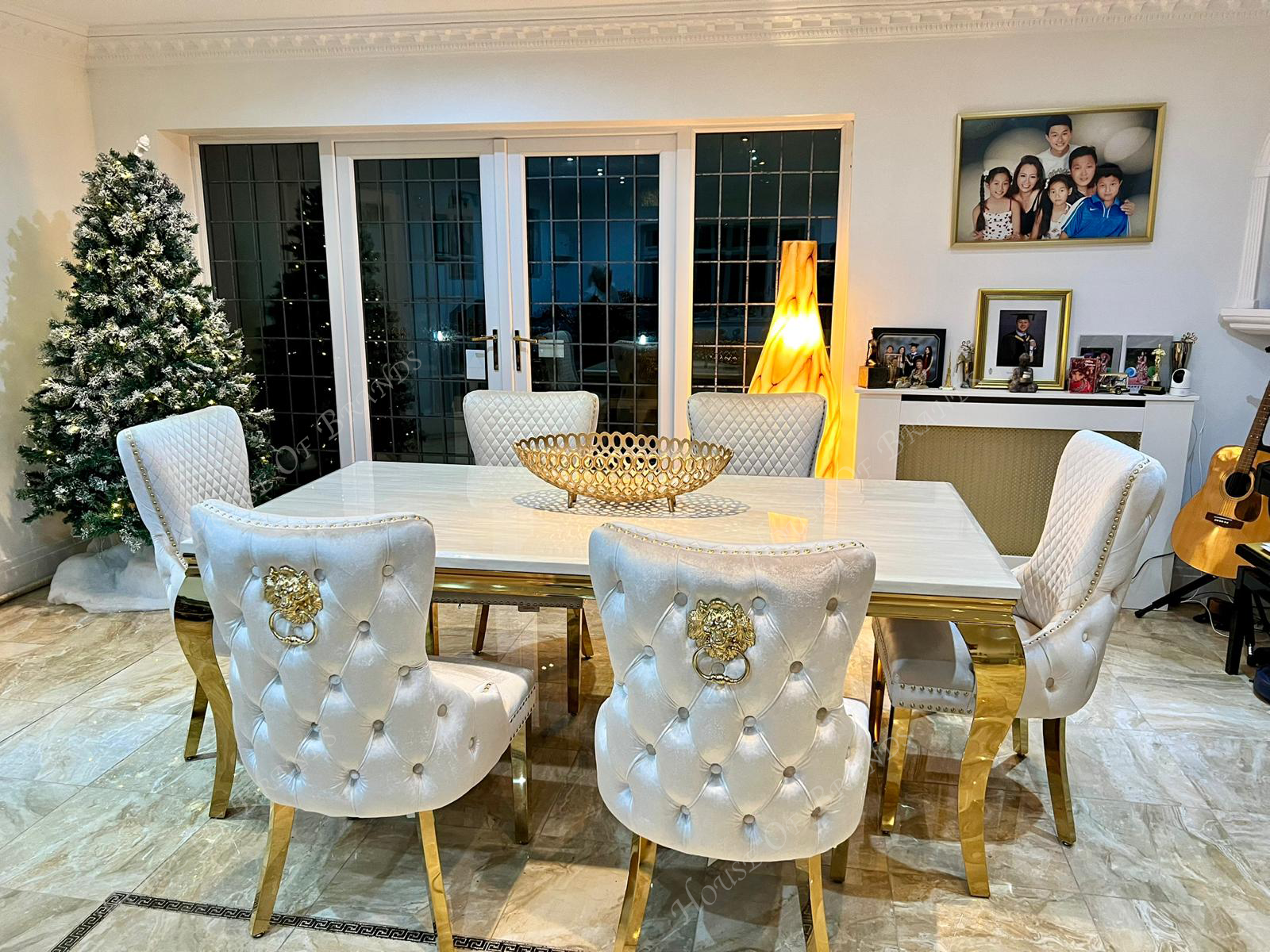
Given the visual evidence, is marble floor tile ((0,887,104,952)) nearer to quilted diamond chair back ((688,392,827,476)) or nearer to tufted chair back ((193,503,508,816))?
tufted chair back ((193,503,508,816))

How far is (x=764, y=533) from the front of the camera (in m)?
2.21

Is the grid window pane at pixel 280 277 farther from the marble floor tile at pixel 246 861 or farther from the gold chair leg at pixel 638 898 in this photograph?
the gold chair leg at pixel 638 898

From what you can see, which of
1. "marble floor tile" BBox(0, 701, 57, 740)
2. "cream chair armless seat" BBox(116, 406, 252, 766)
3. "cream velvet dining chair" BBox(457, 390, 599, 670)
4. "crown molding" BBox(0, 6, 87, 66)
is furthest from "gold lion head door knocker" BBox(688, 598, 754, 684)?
"crown molding" BBox(0, 6, 87, 66)

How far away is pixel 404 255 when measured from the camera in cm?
452

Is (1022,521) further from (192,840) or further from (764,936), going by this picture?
(192,840)

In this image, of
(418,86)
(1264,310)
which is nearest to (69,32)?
(418,86)

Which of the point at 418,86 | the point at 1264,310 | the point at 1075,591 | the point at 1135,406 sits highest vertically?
the point at 418,86

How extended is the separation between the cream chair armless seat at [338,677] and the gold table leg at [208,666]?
41cm

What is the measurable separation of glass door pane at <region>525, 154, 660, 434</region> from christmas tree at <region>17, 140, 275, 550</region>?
5.10 ft

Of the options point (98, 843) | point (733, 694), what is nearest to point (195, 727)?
point (98, 843)

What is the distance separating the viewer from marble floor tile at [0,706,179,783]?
253cm

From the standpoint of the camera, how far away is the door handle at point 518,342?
14.8ft

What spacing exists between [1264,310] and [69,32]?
17.2 ft

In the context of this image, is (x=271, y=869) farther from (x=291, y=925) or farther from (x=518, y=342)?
(x=518, y=342)
